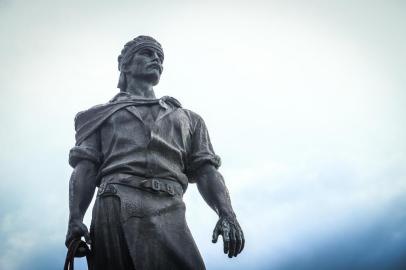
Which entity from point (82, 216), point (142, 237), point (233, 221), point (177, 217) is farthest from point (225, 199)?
Answer: point (82, 216)

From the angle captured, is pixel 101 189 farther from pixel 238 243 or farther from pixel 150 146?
pixel 238 243

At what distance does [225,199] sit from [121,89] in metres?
2.60

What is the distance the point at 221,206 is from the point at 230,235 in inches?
20.1

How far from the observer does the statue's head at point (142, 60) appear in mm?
7426

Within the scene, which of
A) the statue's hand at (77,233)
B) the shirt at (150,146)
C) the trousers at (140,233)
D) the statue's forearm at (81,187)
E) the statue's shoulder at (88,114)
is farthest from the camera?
the statue's shoulder at (88,114)

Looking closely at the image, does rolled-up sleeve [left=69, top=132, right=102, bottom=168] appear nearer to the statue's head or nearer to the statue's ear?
the statue's head

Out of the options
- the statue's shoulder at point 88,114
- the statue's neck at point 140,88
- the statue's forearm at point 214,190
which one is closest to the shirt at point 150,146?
the statue's forearm at point 214,190

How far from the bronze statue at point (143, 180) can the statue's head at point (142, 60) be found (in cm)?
2

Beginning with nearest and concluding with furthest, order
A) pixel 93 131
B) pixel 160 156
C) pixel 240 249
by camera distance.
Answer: pixel 240 249 → pixel 160 156 → pixel 93 131

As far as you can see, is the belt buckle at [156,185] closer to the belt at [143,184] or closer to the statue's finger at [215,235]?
the belt at [143,184]

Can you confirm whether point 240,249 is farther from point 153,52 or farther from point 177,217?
point 153,52

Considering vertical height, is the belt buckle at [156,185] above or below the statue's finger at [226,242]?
above

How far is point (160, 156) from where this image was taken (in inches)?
239

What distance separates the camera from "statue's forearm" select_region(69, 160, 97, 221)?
229 inches
